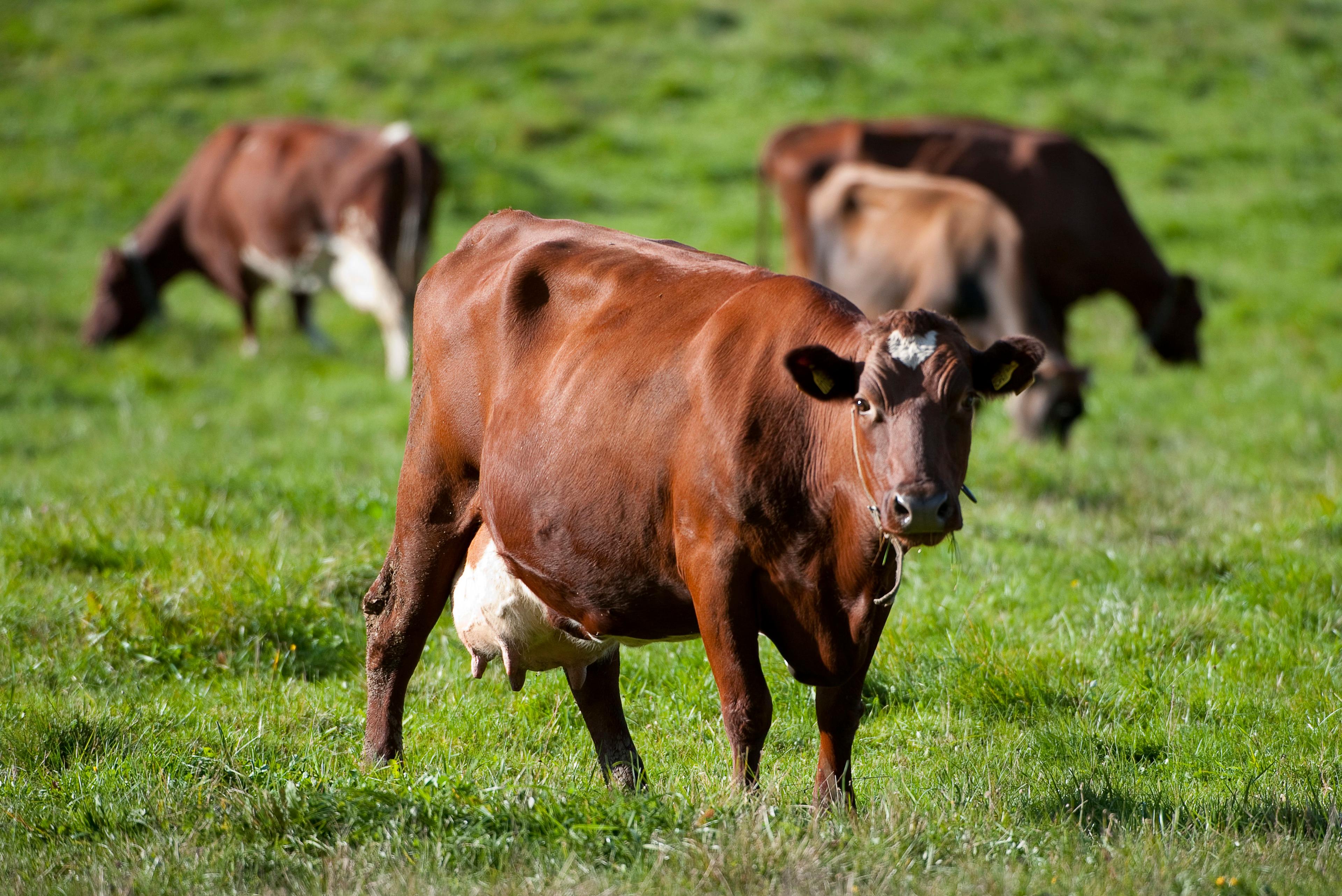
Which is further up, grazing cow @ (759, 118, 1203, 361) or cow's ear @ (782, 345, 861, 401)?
cow's ear @ (782, 345, 861, 401)

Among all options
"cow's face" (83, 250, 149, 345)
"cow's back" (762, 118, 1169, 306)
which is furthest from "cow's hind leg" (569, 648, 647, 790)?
"cow's face" (83, 250, 149, 345)

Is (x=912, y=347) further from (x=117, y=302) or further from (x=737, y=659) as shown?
(x=117, y=302)

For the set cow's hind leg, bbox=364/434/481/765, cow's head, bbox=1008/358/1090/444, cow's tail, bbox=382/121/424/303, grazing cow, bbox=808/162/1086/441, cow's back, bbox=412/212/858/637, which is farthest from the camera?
cow's tail, bbox=382/121/424/303

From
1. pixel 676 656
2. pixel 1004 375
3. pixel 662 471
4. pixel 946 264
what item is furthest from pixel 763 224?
pixel 1004 375

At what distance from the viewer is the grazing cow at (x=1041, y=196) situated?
13609 millimetres

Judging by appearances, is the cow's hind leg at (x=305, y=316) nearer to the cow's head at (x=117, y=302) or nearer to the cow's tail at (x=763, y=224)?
the cow's head at (x=117, y=302)

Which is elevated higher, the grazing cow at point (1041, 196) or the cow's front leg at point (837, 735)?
the cow's front leg at point (837, 735)

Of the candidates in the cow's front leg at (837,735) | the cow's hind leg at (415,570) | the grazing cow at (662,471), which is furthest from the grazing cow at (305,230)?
the cow's front leg at (837,735)

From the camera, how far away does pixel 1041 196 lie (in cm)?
1398

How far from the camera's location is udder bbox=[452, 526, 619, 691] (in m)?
4.70

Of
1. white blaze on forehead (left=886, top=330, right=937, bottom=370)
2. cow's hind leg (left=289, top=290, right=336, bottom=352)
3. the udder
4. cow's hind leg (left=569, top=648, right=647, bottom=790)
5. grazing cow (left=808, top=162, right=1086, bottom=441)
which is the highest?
white blaze on forehead (left=886, top=330, right=937, bottom=370)

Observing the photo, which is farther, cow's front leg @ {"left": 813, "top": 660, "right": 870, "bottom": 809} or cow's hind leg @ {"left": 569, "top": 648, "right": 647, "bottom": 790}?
cow's hind leg @ {"left": 569, "top": 648, "right": 647, "bottom": 790}

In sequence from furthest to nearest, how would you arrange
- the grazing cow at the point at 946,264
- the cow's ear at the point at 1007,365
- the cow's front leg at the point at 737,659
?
the grazing cow at the point at 946,264
the cow's front leg at the point at 737,659
the cow's ear at the point at 1007,365

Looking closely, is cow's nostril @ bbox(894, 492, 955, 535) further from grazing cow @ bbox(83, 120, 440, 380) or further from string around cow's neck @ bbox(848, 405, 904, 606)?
grazing cow @ bbox(83, 120, 440, 380)
